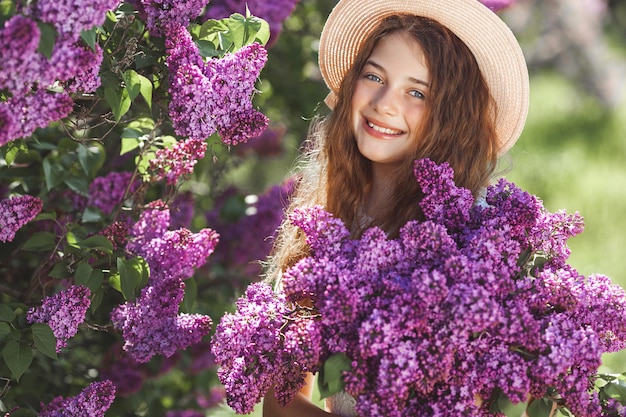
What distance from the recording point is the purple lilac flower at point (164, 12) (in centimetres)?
193

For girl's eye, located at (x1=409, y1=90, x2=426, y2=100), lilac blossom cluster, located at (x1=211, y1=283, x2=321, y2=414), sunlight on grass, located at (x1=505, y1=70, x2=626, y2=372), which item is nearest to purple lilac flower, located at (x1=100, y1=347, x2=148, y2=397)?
lilac blossom cluster, located at (x1=211, y1=283, x2=321, y2=414)

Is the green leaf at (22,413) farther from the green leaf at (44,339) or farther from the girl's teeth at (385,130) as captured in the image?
the girl's teeth at (385,130)

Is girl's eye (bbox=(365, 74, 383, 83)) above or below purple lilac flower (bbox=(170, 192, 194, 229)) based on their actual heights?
above

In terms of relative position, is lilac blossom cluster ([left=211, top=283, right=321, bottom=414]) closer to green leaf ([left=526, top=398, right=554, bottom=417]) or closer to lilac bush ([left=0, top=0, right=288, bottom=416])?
lilac bush ([left=0, top=0, right=288, bottom=416])

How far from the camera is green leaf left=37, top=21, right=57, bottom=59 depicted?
1.49m

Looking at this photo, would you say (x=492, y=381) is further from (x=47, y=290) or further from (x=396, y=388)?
(x=47, y=290)

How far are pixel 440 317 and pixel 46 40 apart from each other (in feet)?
2.87

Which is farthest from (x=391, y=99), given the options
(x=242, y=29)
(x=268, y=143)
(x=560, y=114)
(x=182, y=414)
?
(x=560, y=114)

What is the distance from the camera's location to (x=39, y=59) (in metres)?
1.51

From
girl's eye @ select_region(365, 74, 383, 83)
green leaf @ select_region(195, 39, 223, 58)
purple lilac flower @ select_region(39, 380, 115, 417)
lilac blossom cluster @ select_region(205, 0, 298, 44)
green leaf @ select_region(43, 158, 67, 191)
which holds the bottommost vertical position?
purple lilac flower @ select_region(39, 380, 115, 417)

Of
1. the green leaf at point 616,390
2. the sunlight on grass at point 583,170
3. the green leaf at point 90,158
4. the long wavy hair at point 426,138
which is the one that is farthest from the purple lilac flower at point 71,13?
the sunlight on grass at point 583,170

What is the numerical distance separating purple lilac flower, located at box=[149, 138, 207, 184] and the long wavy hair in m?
0.39

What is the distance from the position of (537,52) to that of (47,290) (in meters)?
8.79

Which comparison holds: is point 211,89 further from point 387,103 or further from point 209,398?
point 209,398
